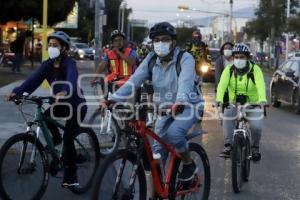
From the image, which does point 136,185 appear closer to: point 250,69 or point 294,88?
point 250,69

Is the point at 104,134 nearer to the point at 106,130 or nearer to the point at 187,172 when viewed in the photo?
the point at 106,130

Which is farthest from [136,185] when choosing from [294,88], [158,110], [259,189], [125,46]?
[294,88]

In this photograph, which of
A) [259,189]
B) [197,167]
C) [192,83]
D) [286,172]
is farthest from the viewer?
[286,172]

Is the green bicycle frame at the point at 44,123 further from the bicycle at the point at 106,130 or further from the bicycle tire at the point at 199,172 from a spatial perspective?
the bicycle at the point at 106,130

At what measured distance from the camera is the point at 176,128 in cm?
597

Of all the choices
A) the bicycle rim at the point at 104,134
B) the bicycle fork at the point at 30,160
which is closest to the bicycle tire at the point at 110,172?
the bicycle fork at the point at 30,160

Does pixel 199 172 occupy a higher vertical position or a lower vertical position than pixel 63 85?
lower

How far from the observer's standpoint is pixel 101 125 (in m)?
10.1

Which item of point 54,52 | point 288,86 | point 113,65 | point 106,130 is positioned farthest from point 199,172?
point 288,86

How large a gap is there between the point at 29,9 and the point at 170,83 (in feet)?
82.1

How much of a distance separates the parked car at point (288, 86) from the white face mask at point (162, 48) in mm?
11687

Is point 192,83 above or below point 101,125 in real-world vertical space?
above

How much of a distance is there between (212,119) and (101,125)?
6049mm

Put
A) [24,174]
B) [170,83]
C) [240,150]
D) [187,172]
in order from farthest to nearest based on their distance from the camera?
1. [240,150]
2. [24,174]
3. [187,172]
4. [170,83]
